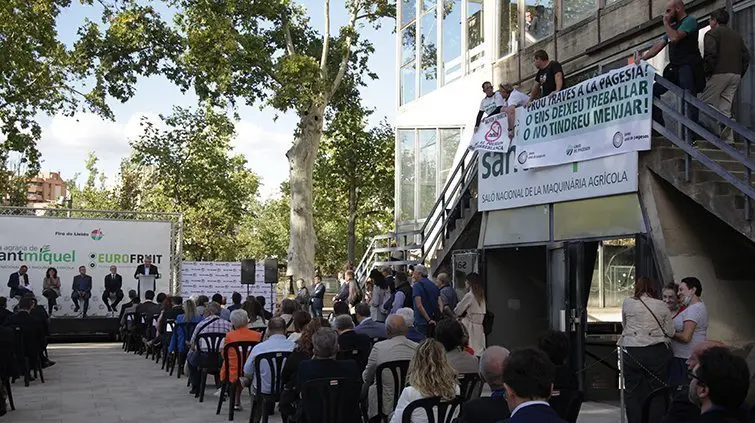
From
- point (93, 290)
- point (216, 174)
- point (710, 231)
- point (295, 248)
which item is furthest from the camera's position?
point (216, 174)

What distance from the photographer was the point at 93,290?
85.1 feet

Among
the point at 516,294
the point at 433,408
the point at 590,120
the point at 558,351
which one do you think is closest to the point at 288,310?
the point at 516,294

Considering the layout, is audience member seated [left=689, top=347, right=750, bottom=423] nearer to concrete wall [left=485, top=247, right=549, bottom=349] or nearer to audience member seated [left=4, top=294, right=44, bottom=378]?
concrete wall [left=485, top=247, right=549, bottom=349]

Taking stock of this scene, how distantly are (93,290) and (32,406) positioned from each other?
44.9 ft

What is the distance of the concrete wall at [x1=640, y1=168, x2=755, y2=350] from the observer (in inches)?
441

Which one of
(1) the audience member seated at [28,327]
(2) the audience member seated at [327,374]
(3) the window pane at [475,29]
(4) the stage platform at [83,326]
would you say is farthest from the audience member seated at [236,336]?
(4) the stage platform at [83,326]

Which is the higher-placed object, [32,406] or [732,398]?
[732,398]

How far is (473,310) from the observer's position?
43.6ft

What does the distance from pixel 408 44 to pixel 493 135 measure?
916cm

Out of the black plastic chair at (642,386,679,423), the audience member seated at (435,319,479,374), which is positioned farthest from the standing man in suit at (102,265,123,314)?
the black plastic chair at (642,386,679,423)

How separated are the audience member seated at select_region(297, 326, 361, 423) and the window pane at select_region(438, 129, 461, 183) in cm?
1348

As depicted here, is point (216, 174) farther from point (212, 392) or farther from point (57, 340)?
point (212, 392)

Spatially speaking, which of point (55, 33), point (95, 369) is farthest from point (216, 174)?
point (95, 369)

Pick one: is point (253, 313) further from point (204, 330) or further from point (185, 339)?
point (185, 339)
